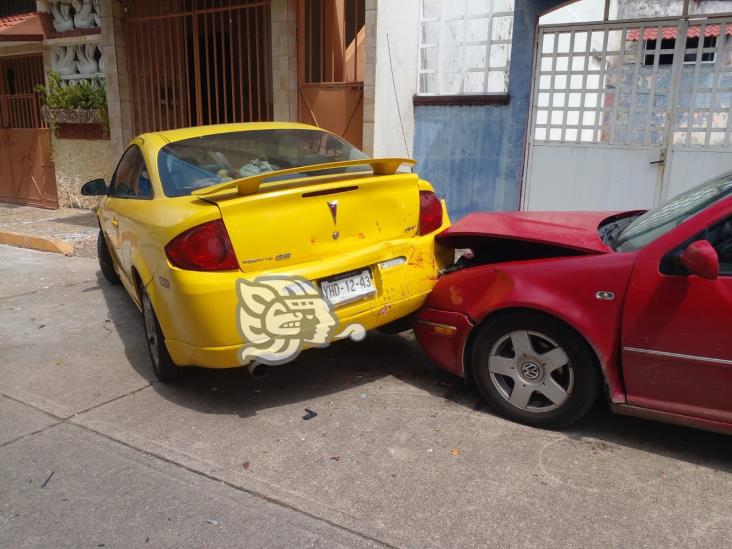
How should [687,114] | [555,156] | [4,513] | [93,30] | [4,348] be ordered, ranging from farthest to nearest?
[93,30], [555,156], [687,114], [4,348], [4,513]

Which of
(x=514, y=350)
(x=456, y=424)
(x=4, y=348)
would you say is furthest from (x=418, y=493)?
(x=4, y=348)

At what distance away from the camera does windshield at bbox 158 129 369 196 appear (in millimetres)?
3913

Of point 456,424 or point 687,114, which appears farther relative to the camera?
point 687,114

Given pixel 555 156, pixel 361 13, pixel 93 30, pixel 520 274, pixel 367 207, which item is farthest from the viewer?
pixel 93 30

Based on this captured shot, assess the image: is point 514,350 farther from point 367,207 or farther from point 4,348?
point 4,348

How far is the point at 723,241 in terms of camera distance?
283 centimetres

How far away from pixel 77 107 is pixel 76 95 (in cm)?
20

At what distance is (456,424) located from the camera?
3402 mm

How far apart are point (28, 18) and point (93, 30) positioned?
275 cm

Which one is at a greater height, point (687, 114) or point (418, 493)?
point (687, 114)

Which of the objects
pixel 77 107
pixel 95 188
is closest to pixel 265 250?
pixel 95 188

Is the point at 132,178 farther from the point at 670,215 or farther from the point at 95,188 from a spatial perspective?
the point at 670,215

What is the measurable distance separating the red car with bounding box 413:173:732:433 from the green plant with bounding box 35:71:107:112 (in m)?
8.90

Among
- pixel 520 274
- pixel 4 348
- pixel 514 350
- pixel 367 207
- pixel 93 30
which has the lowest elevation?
pixel 4 348
